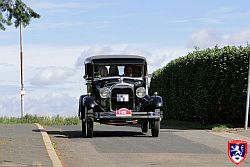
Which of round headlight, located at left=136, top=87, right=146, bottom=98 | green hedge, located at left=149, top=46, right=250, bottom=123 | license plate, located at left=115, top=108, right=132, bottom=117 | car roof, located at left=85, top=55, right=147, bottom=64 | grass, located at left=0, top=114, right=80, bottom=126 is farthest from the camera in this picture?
grass, located at left=0, top=114, right=80, bottom=126

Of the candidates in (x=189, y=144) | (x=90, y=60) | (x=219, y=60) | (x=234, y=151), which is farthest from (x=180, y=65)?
(x=234, y=151)

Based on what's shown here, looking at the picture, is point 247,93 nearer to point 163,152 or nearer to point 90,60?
point 90,60

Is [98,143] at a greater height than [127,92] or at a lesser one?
lesser

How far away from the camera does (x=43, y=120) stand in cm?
3128

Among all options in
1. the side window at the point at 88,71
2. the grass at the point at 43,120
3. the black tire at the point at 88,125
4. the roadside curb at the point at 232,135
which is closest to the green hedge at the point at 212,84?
the roadside curb at the point at 232,135

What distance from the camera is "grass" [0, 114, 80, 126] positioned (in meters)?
30.0

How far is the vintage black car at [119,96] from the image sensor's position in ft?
63.5

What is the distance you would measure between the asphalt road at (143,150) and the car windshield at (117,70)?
208 centimetres

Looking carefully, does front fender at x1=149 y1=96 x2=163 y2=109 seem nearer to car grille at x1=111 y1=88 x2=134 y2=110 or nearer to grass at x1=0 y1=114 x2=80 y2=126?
car grille at x1=111 y1=88 x2=134 y2=110

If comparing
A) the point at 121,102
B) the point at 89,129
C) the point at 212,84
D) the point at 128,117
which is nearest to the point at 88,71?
the point at 121,102

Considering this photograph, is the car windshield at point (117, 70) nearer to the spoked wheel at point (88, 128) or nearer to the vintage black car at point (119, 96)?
the vintage black car at point (119, 96)

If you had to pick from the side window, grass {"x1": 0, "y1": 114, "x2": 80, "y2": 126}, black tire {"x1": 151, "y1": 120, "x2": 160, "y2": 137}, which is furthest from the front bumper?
grass {"x1": 0, "y1": 114, "x2": 80, "y2": 126}

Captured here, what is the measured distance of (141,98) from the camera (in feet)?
64.8

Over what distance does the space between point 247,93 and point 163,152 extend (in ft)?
27.7
